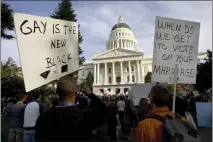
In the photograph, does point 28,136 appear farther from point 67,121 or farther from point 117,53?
point 117,53

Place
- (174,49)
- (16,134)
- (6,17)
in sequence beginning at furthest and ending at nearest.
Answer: (6,17)
(16,134)
(174,49)

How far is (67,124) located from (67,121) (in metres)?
0.02

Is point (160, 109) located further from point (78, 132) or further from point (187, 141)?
point (78, 132)

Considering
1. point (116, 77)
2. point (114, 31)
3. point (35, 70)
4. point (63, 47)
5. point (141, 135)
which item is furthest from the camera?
point (114, 31)

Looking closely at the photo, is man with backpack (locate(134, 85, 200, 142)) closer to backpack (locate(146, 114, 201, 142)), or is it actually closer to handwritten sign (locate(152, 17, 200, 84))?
backpack (locate(146, 114, 201, 142))

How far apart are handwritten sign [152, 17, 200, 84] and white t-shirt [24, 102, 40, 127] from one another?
7.81 feet

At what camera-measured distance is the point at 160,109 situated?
2.76 meters

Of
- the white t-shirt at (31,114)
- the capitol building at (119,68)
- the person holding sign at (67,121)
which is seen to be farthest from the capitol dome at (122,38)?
the person holding sign at (67,121)

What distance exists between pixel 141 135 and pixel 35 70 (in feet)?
5.41

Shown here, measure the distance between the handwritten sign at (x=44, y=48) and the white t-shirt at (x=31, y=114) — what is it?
2.03m

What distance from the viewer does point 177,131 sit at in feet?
8.04

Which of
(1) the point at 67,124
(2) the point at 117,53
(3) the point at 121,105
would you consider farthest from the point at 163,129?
(2) the point at 117,53

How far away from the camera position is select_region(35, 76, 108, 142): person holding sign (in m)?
2.45

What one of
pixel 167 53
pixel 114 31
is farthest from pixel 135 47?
pixel 167 53
